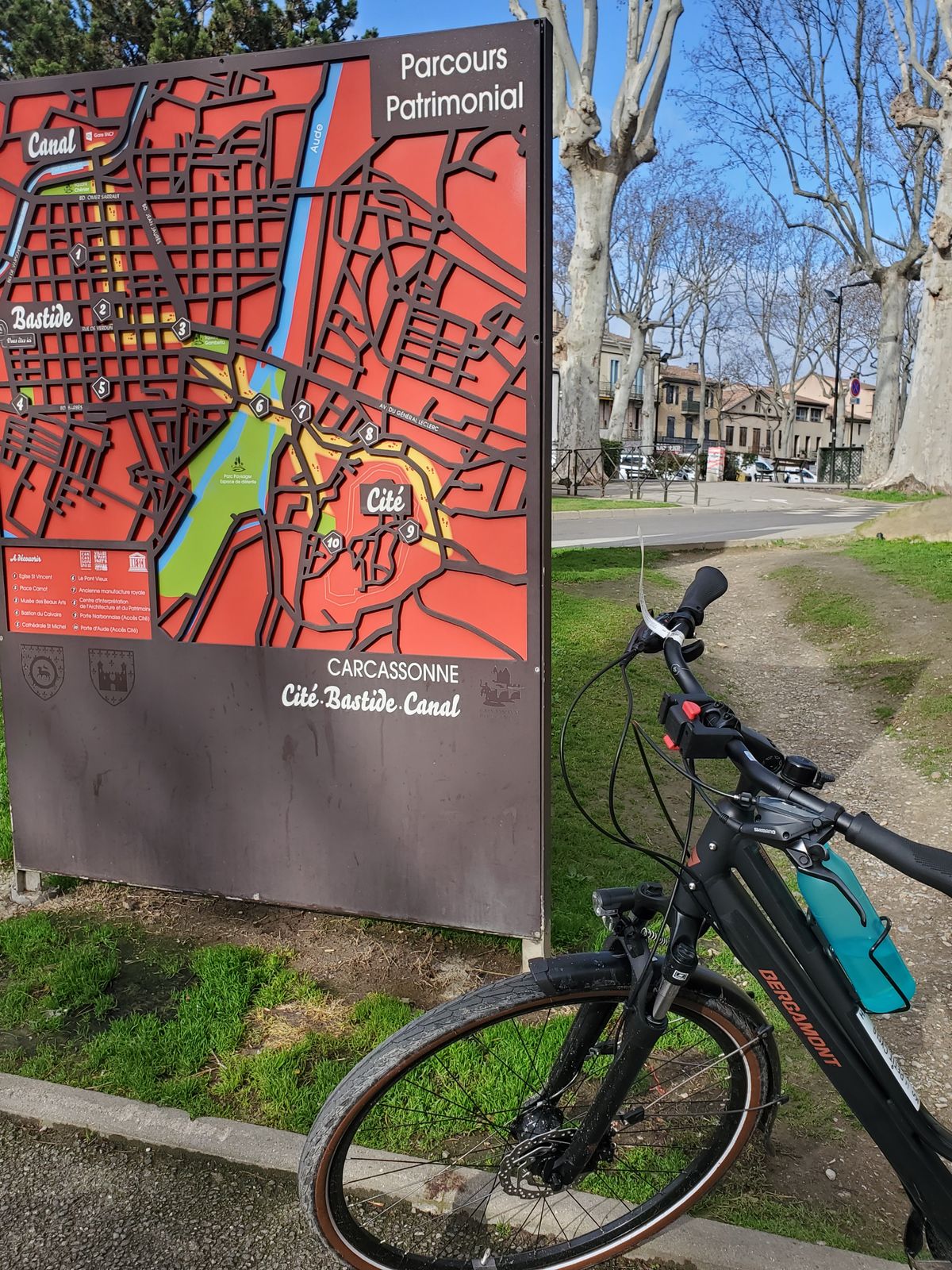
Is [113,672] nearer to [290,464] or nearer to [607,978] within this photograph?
[290,464]

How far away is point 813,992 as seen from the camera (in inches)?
73.1

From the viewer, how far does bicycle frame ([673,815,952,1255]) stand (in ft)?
6.02

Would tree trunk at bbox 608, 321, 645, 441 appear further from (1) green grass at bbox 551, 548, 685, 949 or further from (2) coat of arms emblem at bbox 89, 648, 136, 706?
(2) coat of arms emblem at bbox 89, 648, 136, 706

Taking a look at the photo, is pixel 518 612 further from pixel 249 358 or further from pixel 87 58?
pixel 87 58

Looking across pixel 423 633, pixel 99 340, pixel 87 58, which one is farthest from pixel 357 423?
pixel 87 58

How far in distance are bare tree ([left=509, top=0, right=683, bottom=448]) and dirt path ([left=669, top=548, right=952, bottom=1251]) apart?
39.8 feet

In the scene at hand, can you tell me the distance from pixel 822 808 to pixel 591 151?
22157 mm

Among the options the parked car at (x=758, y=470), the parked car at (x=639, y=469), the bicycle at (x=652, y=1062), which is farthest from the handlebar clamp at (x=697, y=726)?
the parked car at (x=758, y=470)

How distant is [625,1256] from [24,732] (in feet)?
8.73

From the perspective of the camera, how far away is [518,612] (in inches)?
116

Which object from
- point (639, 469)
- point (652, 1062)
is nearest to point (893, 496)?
point (639, 469)

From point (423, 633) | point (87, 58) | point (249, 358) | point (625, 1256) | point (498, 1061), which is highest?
point (87, 58)

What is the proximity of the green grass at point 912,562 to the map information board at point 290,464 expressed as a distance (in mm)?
7381

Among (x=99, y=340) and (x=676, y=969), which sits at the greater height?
(x=99, y=340)
